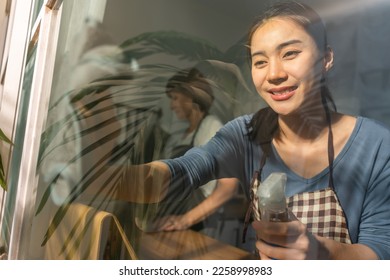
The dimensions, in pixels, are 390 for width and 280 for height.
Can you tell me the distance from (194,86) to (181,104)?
0.05 metres

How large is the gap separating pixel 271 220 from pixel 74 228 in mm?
495

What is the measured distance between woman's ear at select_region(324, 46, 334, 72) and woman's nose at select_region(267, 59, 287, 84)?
75mm

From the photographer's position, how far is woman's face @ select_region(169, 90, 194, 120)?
76cm

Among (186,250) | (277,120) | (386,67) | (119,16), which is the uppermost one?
(119,16)

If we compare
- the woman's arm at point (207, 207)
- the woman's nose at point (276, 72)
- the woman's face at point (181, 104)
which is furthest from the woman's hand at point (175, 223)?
the woman's nose at point (276, 72)

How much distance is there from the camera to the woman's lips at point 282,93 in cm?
66

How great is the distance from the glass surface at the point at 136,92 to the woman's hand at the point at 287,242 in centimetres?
4

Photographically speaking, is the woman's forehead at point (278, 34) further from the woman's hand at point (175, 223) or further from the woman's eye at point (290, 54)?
the woman's hand at point (175, 223)

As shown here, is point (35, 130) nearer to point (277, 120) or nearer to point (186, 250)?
point (186, 250)

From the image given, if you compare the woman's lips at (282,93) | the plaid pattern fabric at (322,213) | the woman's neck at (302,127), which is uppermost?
the woman's lips at (282,93)

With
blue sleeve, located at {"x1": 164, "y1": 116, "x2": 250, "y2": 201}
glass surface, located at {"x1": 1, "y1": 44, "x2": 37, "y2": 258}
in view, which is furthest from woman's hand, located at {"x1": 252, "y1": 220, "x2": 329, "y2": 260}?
glass surface, located at {"x1": 1, "y1": 44, "x2": 37, "y2": 258}

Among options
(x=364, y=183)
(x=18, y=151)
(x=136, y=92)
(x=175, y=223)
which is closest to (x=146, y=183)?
(x=175, y=223)

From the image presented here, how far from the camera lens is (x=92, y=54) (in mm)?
877
